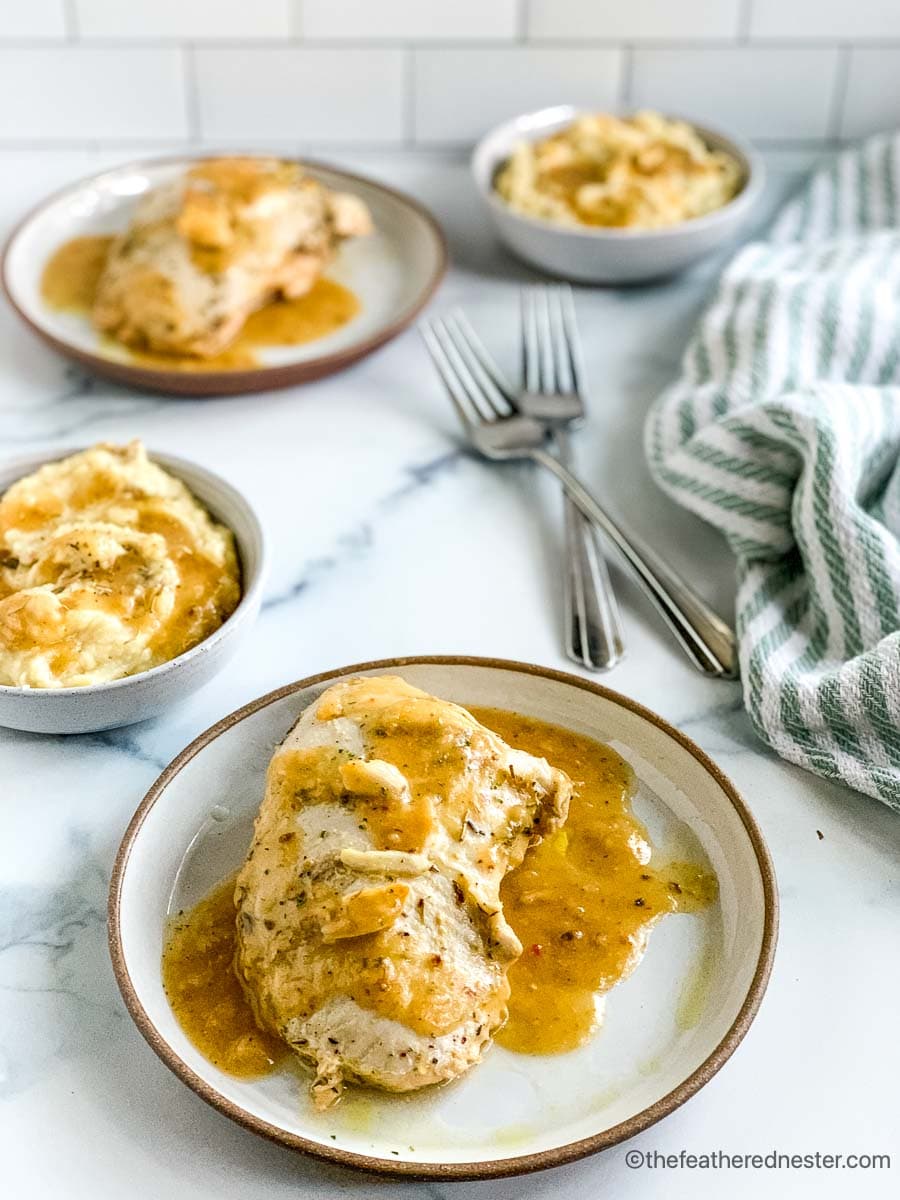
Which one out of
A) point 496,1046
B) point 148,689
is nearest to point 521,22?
point 148,689

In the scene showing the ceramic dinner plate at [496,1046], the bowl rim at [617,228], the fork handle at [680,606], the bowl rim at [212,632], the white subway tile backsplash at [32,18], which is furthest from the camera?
the white subway tile backsplash at [32,18]

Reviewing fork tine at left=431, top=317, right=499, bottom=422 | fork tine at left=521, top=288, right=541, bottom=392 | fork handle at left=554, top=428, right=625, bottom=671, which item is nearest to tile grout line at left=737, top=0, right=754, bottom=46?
fork tine at left=521, top=288, right=541, bottom=392

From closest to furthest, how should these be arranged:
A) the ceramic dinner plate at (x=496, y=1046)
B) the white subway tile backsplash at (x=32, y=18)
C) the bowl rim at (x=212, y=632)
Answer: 1. the ceramic dinner plate at (x=496, y=1046)
2. the bowl rim at (x=212, y=632)
3. the white subway tile backsplash at (x=32, y=18)

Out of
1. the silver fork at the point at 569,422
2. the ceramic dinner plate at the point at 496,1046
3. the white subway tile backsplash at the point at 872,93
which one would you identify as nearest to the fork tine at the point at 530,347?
the silver fork at the point at 569,422

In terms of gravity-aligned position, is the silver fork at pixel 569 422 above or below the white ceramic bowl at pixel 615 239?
below

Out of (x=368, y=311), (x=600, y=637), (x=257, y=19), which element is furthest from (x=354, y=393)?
(x=257, y=19)

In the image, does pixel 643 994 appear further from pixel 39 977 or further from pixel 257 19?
pixel 257 19

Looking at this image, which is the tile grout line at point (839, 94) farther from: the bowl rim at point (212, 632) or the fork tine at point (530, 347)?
the bowl rim at point (212, 632)
